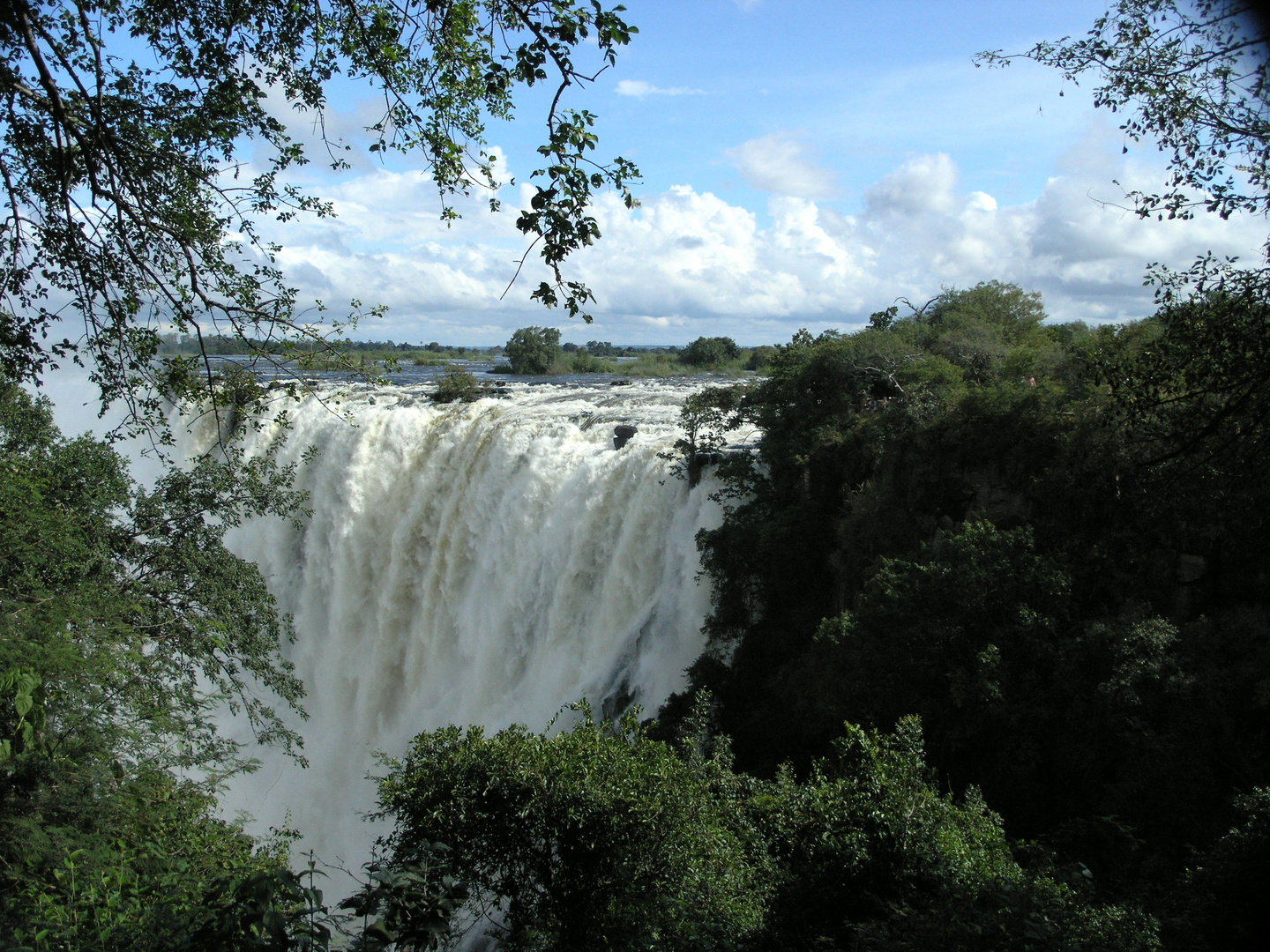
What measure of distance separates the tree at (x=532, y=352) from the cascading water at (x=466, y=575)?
71.7ft

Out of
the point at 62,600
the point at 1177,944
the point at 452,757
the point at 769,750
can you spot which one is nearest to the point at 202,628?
the point at 62,600

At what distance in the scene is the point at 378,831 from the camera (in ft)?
54.0

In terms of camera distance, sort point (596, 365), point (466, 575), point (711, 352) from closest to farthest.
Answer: point (466, 575)
point (711, 352)
point (596, 365)

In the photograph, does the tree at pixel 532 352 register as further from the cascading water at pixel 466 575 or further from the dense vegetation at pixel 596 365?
the cascading water at pixel 466 575

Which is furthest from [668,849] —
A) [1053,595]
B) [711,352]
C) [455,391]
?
[711,352]

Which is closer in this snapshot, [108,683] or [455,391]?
[108,683]

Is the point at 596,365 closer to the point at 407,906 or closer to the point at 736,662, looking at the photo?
the point at 736,662

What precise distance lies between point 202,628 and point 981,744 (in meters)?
10.1

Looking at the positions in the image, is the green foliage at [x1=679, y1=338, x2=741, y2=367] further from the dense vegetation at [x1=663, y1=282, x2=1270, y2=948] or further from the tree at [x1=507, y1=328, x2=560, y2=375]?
the dense vegetation at [x1=663, y1=282, x2=1270, y2=948]

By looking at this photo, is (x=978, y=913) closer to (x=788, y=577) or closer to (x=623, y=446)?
(x=788, y=577)

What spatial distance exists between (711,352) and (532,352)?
10033 millimetres

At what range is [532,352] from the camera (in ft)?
155

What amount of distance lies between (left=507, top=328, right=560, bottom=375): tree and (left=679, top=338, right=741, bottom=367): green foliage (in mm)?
7871

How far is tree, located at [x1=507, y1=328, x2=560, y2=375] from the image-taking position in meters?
47.3
